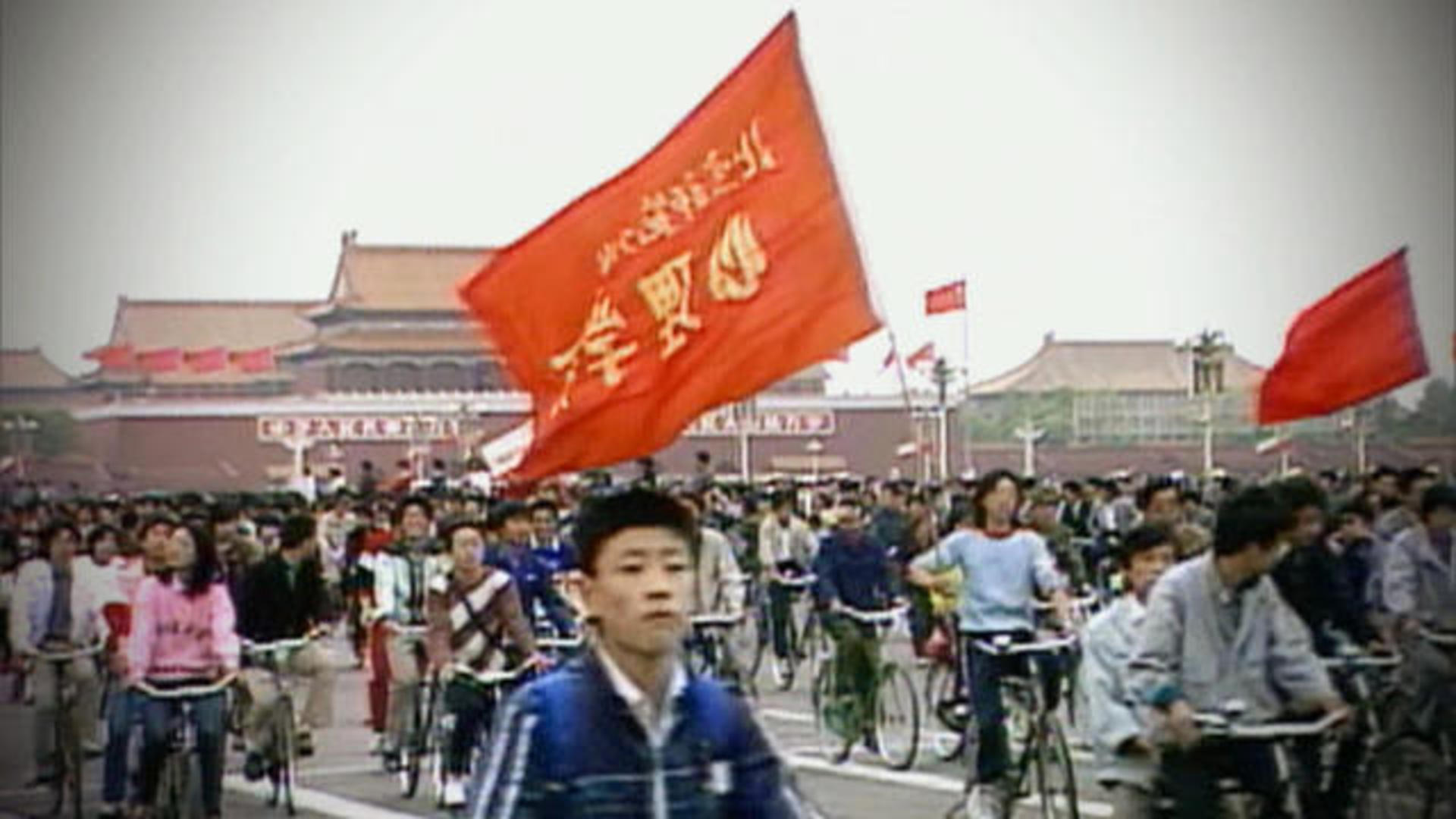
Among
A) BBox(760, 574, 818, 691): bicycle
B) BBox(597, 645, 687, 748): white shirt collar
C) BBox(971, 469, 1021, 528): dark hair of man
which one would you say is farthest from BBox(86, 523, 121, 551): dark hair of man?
BBox(597, 645, 687, 748): white shirt collar

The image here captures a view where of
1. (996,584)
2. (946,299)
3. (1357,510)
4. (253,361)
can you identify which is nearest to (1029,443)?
(253,361)

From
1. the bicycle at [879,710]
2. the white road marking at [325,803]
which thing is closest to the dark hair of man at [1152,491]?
the bicycle at [879,710]

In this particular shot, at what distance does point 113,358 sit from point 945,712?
179ft

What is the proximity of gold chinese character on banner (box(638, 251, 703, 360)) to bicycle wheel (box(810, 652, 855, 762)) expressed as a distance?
4526mm

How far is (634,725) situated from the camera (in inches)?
128

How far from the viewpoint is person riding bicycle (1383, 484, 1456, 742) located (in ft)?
26.7

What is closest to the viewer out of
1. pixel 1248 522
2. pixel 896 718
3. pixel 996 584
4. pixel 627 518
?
pixel 627 518

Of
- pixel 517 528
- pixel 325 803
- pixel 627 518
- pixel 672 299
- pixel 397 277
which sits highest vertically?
pixel 397 277

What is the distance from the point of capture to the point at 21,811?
1104 centimetres

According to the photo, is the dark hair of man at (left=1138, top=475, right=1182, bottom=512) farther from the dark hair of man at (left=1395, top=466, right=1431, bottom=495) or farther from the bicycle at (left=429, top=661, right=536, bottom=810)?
the bicycle at (left=429, top=661, right=536, bottom=810)

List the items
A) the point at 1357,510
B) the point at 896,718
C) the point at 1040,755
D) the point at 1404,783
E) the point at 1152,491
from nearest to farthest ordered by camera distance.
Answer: the point at 1404,783 → the point at 1040,755 → the point at 1152,491 → the point at 1357,510 → the point at 896,718

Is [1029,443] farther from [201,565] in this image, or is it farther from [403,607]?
[201,565]

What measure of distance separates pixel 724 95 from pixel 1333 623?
8.76 feet

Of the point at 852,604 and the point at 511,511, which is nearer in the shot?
the point at 511,511
